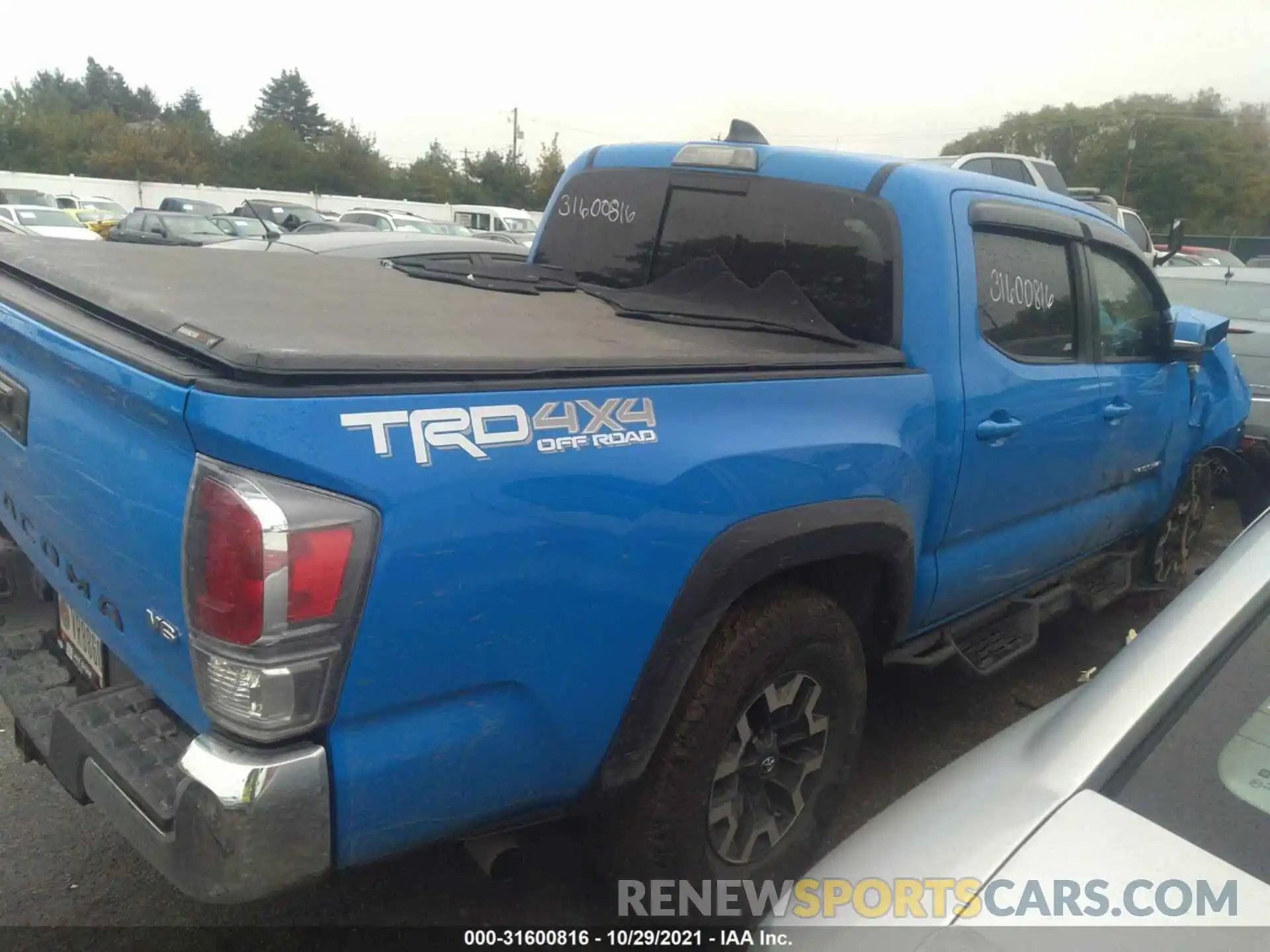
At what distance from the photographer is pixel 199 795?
5.42ft

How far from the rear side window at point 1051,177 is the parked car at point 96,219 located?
65.2ft

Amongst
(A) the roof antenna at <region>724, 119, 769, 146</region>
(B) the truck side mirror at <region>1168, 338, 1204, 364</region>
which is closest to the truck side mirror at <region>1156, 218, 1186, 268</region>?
(B) the truck side mirror at <region>1168, 338, 1204, 364</region>

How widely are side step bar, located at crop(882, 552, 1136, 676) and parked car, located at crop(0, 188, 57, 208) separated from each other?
2860cm

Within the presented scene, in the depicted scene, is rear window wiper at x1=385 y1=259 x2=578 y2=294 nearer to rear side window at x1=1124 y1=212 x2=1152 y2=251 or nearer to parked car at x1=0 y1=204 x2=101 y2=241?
rear side window at x1=1124 y1=212 x2=1152 y2=251

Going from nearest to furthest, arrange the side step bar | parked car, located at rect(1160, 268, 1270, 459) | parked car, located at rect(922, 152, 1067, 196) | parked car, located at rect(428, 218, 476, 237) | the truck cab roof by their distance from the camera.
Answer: the truck cab roof → the side step bar → parked car, located at rect(1160, 268, 1270, 459) → parked car, located at rect(922, 152, 1067, 196) → parked car, located at rect(428, 218, 476, 237)

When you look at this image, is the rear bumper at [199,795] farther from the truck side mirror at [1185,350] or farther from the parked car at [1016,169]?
the parked car at [1016,169]

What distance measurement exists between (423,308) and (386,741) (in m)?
1.24

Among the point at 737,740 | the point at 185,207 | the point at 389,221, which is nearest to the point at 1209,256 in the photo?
the point at 389,221

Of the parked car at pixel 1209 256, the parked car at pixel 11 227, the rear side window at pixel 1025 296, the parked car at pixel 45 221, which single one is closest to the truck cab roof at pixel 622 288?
the rear side window at pixel 1025 296

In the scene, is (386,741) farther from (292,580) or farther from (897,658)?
(897,658)

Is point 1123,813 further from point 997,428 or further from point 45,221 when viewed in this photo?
point 45,221

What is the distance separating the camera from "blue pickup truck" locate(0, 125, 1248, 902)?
164 centimetres

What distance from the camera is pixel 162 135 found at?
56.2m

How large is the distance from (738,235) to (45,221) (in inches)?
893
